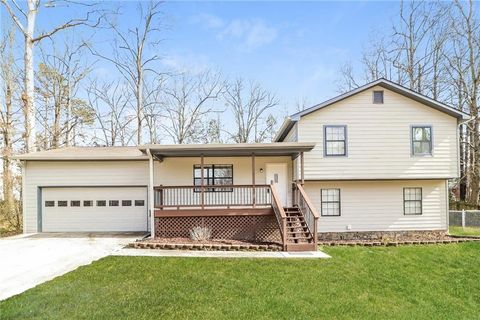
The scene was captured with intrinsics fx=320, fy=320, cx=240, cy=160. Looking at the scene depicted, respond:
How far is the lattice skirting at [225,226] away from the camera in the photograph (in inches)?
450

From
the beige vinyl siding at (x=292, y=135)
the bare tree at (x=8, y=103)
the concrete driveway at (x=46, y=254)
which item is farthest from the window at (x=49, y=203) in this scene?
the beige vinyl siding at (x=292, y=135)

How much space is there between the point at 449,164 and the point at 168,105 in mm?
21049

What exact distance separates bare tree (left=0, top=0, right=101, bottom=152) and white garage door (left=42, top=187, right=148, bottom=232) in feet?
14.1

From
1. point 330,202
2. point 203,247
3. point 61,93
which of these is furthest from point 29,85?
point 330,202

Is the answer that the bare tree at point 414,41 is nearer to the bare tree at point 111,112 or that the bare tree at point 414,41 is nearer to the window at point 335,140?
the window at point 335,140

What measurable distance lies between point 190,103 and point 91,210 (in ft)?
52.3

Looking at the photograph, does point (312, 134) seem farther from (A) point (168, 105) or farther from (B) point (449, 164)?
(A) point (168, 105)

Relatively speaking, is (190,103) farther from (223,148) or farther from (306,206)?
(306,206)

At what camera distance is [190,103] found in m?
27.5

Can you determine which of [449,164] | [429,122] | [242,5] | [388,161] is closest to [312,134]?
[388,161]

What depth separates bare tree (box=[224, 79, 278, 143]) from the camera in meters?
28.9

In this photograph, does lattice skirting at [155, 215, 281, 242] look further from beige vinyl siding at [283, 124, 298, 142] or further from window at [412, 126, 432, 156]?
window at [412, 126, 432, 156]

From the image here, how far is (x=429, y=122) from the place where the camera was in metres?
12.6

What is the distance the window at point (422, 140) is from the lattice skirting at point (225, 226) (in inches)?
251
